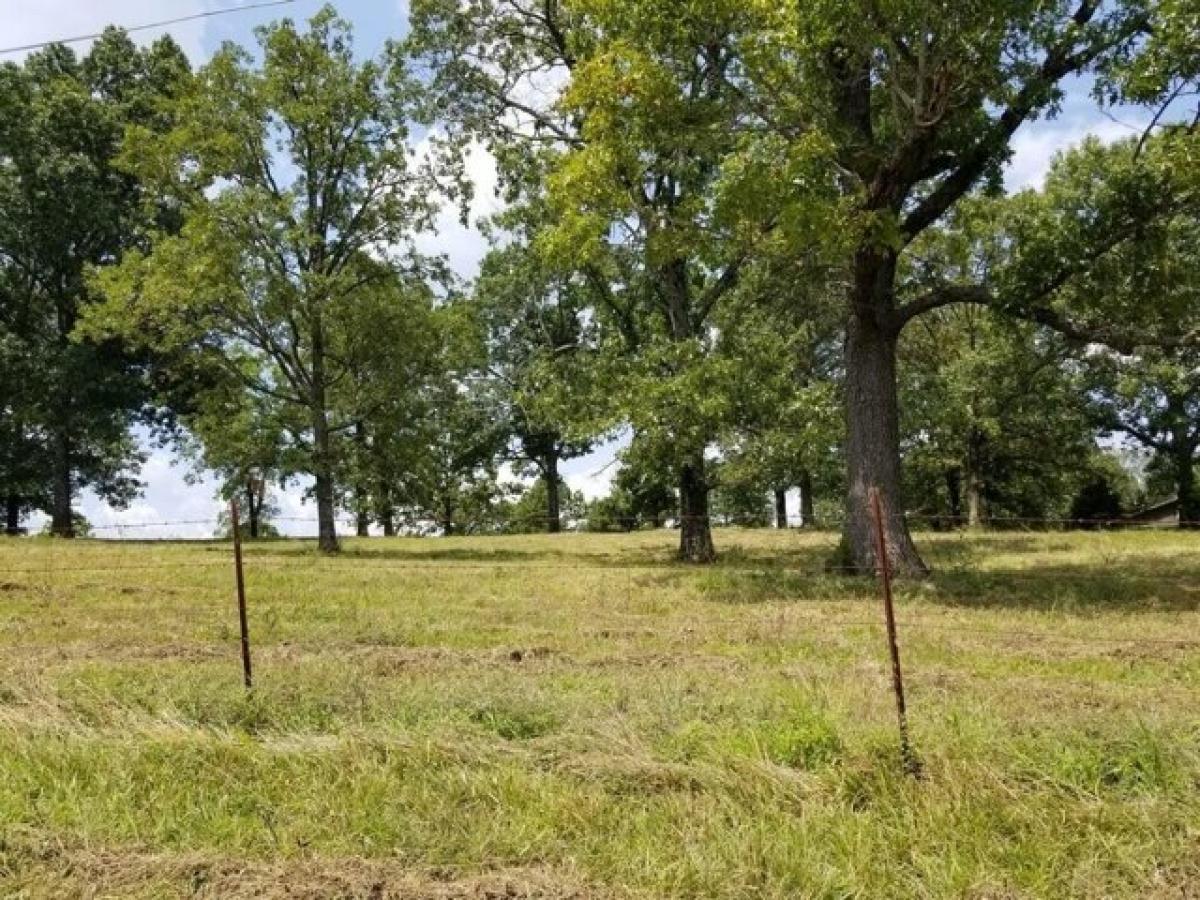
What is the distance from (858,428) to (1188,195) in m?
5.50

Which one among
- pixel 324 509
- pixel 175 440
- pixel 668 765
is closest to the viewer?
pixel 668 765

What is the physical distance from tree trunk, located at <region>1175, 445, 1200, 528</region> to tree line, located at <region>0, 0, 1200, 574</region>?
19 cm

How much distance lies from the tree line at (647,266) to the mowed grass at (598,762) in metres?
4.92

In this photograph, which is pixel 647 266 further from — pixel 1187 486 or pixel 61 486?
pixel 1187 486

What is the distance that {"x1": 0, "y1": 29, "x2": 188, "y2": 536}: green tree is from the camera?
107ft

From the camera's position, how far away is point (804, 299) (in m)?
24.5

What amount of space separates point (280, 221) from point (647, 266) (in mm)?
10637

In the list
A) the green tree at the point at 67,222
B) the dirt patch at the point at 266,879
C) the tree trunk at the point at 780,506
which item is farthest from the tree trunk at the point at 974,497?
the dirt patch at the point at 266,879

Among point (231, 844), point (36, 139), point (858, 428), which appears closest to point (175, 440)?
point (36, 139)

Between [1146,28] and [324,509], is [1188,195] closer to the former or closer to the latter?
[1146,28]

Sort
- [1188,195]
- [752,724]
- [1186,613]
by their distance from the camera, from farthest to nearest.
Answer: [1188,195]
[1186,613]
[752,724]

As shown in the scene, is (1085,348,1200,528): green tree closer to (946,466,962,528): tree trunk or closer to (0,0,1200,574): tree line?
(0,0,1200,574): tree line

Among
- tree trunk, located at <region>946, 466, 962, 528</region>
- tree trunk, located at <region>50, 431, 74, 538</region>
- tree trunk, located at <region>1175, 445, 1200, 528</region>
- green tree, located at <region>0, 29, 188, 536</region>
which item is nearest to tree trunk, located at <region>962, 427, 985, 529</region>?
tree trunk, located at <region>946, 466, 962, 528</region>

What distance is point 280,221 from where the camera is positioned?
2500 centimetres
